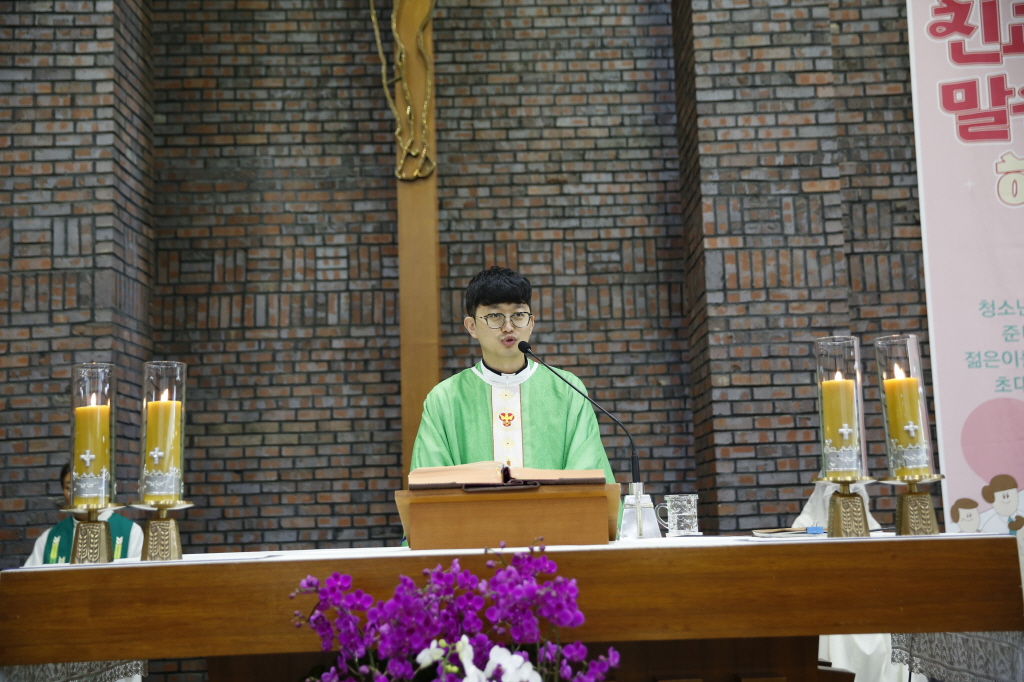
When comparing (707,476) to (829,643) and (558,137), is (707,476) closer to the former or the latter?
(829,643)

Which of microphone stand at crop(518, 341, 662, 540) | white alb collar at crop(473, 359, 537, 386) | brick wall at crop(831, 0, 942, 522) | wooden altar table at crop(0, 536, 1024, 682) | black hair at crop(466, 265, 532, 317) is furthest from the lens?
brick wall at crop(831, 0, 942, 522)

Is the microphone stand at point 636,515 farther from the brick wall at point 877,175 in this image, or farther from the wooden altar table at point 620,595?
the brick wall at point 877,175

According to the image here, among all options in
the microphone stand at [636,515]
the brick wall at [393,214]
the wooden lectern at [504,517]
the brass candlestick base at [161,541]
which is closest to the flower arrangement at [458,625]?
the wooden lectern at [504,517]

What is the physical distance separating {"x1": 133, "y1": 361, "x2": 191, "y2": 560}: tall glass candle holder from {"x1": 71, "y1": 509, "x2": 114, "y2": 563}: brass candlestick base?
9 cm

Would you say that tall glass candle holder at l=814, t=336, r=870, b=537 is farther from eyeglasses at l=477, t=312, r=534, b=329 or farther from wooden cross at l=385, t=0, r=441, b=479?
wooden cross at l=385, t=0, r=441, b=479

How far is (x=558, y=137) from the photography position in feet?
19.4

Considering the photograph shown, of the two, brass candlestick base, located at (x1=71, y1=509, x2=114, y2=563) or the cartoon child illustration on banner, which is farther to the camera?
the cartoon child illustration on banner

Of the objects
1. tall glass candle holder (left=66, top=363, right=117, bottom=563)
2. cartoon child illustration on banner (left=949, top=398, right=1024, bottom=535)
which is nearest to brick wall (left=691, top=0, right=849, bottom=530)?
cartoon child illustration on banner (left=949, top=398, right=1024, bottom=535)

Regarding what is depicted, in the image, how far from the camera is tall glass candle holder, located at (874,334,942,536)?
2.21m

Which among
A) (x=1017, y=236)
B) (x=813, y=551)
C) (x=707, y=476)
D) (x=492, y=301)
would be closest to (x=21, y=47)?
(x=492, y=301)

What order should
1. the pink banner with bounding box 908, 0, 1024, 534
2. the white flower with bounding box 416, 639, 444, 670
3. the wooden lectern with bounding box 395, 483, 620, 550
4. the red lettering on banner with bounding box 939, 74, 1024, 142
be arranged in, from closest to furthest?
the white flower with bounding box 416, 639, 444, 670 < the wooden lectern with bounding box 395, 483, 620, 550 < the pink banner with bounding box 908, 0, 1024, 534 < the red lettering on banner with bounding box 939, 74, 1024, 142

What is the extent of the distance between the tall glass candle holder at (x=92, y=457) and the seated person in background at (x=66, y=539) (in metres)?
2.52

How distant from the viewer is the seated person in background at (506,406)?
3.51 metres

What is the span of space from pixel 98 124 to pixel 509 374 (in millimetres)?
2773
